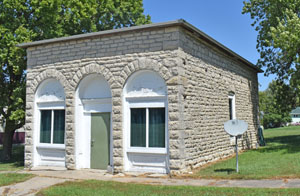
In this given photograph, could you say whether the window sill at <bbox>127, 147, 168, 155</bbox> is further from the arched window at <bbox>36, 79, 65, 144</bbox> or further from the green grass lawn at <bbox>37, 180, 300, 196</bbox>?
the arched window at <bbox>36, 79, 65, 144</bbox>

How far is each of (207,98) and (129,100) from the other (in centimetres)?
318

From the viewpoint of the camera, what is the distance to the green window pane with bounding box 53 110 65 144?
11.3 metres

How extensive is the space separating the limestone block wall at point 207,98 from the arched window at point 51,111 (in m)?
4.89

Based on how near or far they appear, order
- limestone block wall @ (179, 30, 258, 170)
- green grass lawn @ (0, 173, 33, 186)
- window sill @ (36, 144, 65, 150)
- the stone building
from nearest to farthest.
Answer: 1. green grass lawn @ (0, 173, 33, 186)
2. the stone building
3. limestone block wall @ (179, 30, 258, 170)
4. window sill @ (36, 144, 65, 150)

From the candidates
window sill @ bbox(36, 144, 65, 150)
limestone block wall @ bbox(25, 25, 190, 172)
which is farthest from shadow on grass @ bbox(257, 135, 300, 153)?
window sill @ bbox(36, 144, 65, 150)

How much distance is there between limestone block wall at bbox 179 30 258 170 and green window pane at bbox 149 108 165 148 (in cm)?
74

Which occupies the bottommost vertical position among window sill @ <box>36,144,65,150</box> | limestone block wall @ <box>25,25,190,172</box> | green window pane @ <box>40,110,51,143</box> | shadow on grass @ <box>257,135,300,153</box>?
shadow on grass @ <box>257,135,300,153</box>

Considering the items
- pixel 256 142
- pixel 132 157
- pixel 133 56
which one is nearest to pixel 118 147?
pixel 132 157

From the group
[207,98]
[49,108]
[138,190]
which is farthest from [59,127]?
[207,98]

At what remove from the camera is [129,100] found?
10.2 meters

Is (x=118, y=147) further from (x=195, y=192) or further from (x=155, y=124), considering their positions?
(x=195, y=192)

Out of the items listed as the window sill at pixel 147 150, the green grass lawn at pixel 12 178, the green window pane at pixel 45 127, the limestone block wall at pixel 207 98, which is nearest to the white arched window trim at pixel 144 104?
the window sill at pixel 147 150

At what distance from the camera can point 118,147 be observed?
388 inches

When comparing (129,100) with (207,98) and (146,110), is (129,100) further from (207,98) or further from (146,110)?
(207,98)
